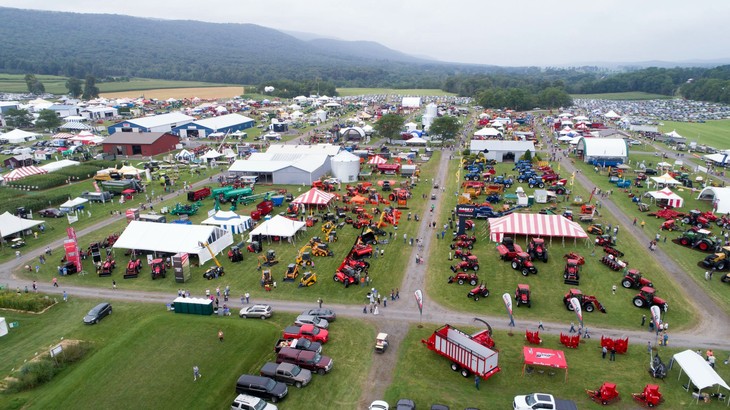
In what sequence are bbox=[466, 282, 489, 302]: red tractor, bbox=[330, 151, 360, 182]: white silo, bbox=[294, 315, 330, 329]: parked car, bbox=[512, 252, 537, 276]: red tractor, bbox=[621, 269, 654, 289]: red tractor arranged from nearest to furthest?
bbox=[294, 315, 330, 329]: parked car < bbox=[466, 282, 489, 302]: red tractor < bbox=[621, 269, 654, 289]: red tractor < bbox=[512, 252, 537, 276]: red tractor < bbox=[330, 151, 360, 182]: white silo

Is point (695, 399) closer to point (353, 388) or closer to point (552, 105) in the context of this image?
point (353, 388)

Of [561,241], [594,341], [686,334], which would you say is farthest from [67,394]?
[561,241]

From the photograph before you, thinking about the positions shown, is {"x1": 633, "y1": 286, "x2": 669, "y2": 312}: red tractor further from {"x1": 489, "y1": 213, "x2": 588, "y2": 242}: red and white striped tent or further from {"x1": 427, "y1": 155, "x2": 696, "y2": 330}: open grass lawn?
{"x1": 489, "y1": 213, "x2": 588, "y2": 242}: red and white striped tent

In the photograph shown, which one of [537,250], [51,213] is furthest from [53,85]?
[537,250]

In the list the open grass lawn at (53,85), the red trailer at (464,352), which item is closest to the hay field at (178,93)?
the open grass lawn at (53,85)

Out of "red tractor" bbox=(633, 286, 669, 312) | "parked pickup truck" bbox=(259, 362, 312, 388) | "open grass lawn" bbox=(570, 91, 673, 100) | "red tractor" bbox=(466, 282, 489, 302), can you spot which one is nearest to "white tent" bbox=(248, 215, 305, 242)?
"red tractor" bbox=(466, 282, 489, 302)

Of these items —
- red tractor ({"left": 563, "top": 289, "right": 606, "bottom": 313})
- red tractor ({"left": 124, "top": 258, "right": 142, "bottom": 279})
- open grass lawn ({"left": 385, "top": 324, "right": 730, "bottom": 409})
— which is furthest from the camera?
red tractor ({"left": 124, "top": 258, "right": 142, "bottom": 279})
